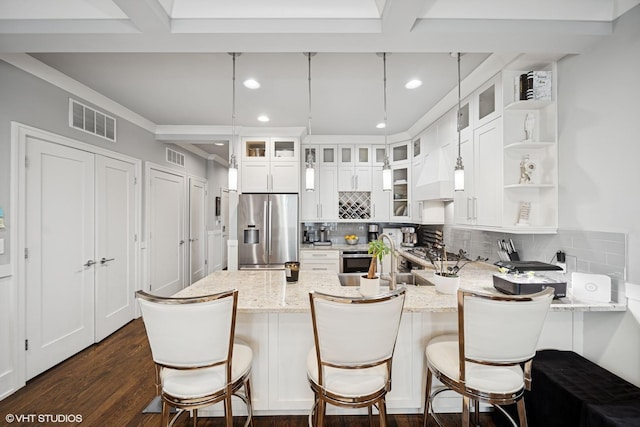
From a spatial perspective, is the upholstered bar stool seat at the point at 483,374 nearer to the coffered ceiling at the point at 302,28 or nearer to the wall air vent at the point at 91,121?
the coffered ceiling at the point at 302,28

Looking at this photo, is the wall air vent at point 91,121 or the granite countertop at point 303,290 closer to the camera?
the granite countertop at point 303,290

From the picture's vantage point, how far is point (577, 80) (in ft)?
6.47

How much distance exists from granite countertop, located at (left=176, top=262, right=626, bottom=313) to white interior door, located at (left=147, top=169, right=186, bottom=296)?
6.95 ft

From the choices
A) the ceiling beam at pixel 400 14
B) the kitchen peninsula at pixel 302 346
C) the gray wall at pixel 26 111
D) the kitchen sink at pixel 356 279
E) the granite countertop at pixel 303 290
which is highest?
the ceiling beam at pixel 400 14

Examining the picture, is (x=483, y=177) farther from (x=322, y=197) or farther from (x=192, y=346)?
(x=192, y=346)

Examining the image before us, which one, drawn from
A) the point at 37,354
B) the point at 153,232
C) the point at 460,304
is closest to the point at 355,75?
the point at 460,304

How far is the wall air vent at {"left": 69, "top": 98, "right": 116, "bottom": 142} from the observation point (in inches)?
109

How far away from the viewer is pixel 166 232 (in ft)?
14.2

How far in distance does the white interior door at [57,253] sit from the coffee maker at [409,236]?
4.28m

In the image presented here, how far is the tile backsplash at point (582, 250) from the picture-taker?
1.71 m

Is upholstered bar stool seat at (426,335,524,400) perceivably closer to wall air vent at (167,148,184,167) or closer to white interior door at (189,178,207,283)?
wall air vent at (167,148,184,167)

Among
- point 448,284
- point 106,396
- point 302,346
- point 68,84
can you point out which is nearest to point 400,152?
point 448,284

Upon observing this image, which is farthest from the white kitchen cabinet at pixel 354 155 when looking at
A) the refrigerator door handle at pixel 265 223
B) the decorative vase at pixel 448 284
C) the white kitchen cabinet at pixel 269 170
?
the decorative vase at pixel 448 284

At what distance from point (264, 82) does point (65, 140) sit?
2.03m
